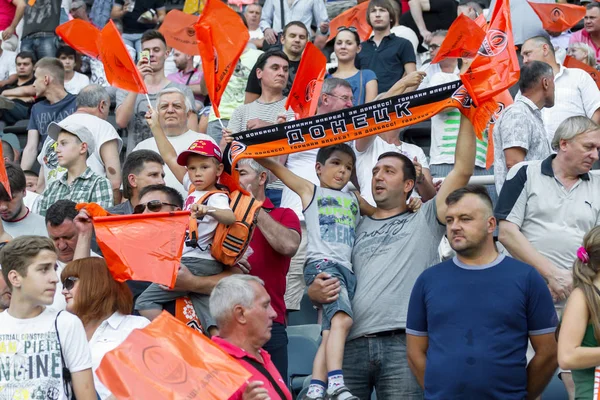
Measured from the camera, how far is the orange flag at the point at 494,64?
21.9 ft

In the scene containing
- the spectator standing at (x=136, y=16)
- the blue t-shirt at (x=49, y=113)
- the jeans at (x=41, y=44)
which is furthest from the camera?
the spectator standing at (x=136, y=16)

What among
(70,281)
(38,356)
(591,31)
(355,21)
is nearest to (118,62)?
(70,281)

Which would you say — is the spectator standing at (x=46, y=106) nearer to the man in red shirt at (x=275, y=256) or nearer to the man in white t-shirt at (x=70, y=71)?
the man in white t-shirt at (x=70, y=71)

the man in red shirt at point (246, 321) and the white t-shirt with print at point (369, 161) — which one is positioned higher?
the white t-shirt with print at point (369, 161)

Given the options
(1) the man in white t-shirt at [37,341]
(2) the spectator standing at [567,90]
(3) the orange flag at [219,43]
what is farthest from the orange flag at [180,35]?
(1) the man in white t-shirt at [37,341]

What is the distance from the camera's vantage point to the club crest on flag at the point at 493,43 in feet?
22.2

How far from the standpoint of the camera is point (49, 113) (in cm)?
1109

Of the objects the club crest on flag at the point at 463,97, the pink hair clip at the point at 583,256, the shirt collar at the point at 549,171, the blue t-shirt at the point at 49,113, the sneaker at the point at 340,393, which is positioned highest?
the club crest on flag at the point at 463,97

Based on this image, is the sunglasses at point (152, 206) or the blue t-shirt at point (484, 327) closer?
the blue t-shirt at point (484, 327)

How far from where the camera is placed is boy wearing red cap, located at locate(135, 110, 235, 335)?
658cm

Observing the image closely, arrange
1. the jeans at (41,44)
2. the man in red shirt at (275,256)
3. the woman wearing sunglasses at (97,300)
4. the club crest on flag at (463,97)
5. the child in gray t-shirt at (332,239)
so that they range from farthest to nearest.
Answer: the jeans at (41,44) → the man in red shirt at (275,256) → the club crest on flag at (463,97) → the child in gray t-shirt at (332,239) → the woman wearing sunglasses at (97,300)

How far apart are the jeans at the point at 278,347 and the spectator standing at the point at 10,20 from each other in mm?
8189

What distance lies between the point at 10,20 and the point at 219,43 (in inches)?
274

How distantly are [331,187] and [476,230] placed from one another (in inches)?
49.4
